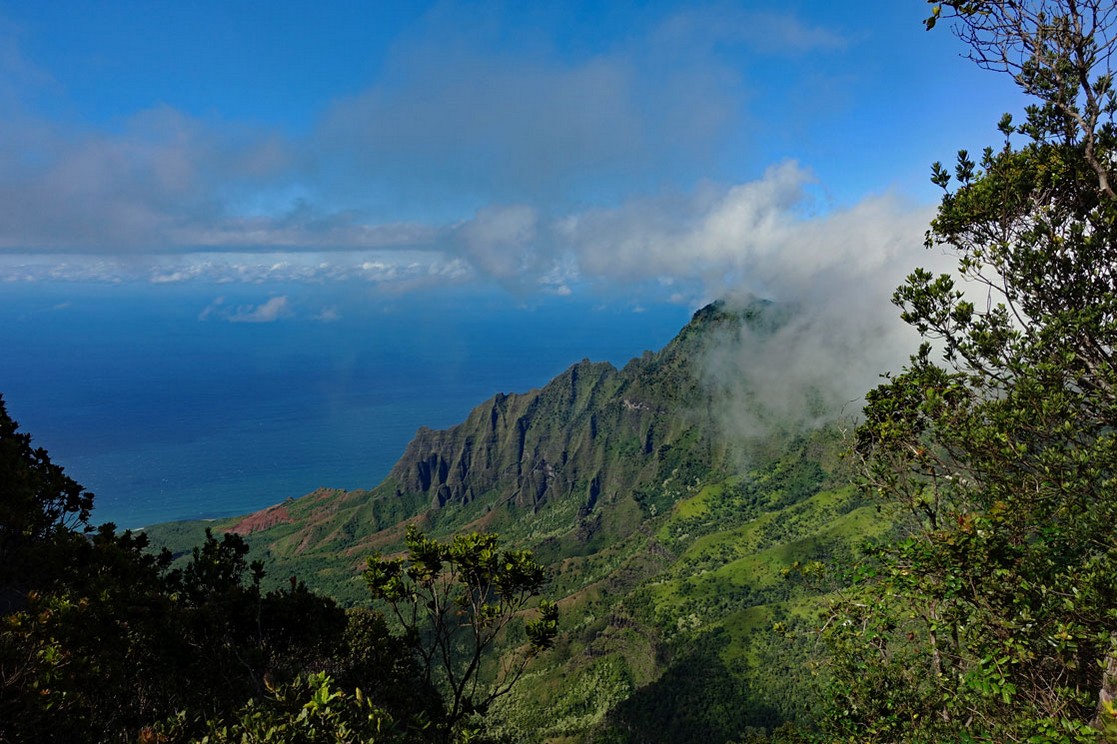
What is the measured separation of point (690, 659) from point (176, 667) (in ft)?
323

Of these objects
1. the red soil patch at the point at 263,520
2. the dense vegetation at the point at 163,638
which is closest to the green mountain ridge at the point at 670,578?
the red soil patch at the point at 263,520

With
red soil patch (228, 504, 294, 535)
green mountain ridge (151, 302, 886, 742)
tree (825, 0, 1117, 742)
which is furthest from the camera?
red soil patch (228, 504, 294, 535)

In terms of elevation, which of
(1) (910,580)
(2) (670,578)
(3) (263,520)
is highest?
(3) (263,520)

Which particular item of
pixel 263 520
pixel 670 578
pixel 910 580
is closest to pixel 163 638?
pixel 910 580

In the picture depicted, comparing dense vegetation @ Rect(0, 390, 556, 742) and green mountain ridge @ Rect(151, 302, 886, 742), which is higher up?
dense vegetation @ Rect(0, 390, 556, 742)

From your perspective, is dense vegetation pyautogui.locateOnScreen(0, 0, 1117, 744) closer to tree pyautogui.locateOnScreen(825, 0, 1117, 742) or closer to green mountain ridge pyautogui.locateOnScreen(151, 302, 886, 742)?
tree pyautogui.locateOnScreen(825, 0, 1117, 742)

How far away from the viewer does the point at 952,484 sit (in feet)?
33.1

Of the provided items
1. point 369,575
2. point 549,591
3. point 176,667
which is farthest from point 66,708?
point 549,591

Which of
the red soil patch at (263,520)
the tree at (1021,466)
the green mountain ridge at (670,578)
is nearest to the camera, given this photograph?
the tree at (1021,466)

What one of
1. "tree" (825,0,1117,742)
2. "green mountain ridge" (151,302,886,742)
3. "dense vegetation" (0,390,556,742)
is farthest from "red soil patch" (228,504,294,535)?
"tree" (825,0,1117,742)

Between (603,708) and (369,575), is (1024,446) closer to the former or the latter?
(369,575)

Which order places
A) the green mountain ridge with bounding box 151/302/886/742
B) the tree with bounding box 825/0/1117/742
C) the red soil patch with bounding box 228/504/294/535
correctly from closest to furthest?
the tree with bounding box 825/0/1117/742 → the green mountain ridge with bounding box 151/302/886/742 → the red soil patch with bounding box 228/504/294/535

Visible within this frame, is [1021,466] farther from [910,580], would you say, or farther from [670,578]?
[670,578]

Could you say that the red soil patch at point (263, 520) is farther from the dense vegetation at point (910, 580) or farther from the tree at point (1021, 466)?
the tree at point (1021, 466)
